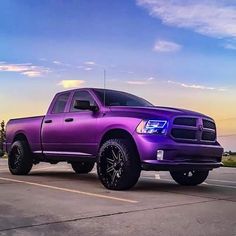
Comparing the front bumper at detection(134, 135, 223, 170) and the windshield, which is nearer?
the front bumper at detection(134, 135, 223, 170)

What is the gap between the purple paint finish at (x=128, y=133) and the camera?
26.7ft

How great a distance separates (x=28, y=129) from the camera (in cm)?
1136

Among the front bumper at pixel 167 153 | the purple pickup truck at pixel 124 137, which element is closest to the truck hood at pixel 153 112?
the purple pickup truck at pixel 124 137

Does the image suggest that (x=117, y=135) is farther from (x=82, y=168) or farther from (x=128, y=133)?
(x=82, y=168)

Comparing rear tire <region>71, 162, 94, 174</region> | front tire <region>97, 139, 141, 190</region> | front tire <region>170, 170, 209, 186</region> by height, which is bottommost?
rear tire <region>71, 162, 94, 174</region>

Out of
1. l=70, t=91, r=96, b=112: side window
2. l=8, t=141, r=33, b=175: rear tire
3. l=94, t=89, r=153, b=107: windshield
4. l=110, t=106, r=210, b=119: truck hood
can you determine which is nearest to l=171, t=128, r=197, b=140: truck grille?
l=110, t=106, r=210, b=119: truck hood

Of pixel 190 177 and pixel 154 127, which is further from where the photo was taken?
pixel 190 177

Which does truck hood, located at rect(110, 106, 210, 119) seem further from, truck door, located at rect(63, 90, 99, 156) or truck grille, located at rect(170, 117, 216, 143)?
truck door, located at rect(63, 90, 99, 156)

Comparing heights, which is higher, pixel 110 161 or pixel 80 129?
pixel 80 129

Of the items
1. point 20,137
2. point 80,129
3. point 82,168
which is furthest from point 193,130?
point 20,137

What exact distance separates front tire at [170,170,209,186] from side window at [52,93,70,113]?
9.02 feet

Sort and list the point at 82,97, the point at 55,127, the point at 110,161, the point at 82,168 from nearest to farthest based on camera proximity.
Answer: the point at 110,161 < the point at 82,97 < the point at 55,127 < the point at 82,168

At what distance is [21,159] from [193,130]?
15.1 feet

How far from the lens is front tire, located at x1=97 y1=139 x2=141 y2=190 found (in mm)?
8234
